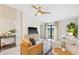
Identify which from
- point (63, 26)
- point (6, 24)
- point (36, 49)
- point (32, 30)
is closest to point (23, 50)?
point (36, 49)

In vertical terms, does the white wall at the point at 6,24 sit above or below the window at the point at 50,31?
above

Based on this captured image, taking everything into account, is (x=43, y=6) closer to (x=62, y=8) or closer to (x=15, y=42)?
(x=62, y=8)

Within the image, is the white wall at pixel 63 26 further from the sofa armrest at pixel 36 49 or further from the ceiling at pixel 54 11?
the sofa armrest at pixel 36 49

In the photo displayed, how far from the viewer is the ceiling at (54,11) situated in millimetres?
1833

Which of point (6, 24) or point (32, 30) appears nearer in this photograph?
point (6, 24)

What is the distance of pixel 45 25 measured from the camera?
1.90 m

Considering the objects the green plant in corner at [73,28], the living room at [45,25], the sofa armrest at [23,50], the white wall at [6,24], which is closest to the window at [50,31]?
the living room at [45,25]

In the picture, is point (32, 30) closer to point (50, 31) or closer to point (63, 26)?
point (50, 31)

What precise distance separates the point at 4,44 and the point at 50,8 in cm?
81

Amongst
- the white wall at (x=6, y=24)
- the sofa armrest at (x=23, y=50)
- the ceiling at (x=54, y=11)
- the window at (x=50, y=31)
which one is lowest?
the sofa armrest at (x=23, y=50)

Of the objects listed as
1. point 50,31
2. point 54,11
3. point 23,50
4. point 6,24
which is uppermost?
point 54,11

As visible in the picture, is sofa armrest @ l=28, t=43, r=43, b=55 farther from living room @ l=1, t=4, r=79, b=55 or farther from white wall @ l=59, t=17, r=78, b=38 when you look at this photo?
white wall @ l=59, t=17, r=78, b=38

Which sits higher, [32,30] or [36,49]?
[32,30]

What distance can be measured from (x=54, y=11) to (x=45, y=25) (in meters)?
0.24
